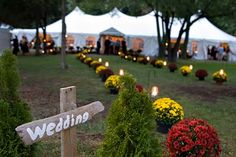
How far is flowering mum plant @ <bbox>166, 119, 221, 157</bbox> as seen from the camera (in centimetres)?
478

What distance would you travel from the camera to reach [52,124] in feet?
11.6

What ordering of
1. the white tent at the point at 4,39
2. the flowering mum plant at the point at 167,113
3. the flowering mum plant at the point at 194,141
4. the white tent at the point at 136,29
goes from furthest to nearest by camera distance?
1. the white tent at the point at 136,29
2. the white tent at the point at 4,39
3. the flowering mum plant at the point at 167,113
4. the flowering mum plant at the point at 194,141

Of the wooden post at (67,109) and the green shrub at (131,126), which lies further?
the wooden post at (67,109)

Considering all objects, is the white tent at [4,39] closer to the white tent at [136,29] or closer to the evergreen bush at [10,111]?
the white tent at [136,29]

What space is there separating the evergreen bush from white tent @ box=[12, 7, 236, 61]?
118 feet

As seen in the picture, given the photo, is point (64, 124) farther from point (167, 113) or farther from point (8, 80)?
point (167, 113)

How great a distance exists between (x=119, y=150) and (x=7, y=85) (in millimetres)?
1254

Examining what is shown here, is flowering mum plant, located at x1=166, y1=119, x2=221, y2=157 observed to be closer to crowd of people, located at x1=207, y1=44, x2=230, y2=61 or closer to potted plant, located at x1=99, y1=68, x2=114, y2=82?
potted plant, located at x1=99, y1=68, x2=114, y2=82

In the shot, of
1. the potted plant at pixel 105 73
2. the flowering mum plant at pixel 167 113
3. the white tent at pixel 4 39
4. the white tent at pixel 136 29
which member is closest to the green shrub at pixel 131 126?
the flowering mum plant at pixel 167 113

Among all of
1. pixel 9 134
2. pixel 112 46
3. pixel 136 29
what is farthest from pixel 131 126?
pixel 112 46

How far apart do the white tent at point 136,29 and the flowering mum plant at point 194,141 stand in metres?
34.7

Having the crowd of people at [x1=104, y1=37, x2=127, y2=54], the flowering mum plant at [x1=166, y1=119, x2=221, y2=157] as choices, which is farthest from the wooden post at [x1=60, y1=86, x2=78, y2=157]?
the crowd of people at [x1=104, y1=37, x2=127, y2=54]

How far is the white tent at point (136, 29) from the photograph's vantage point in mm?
39969

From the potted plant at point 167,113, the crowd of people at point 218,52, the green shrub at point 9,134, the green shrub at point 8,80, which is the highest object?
the green shrub at point 8,80
